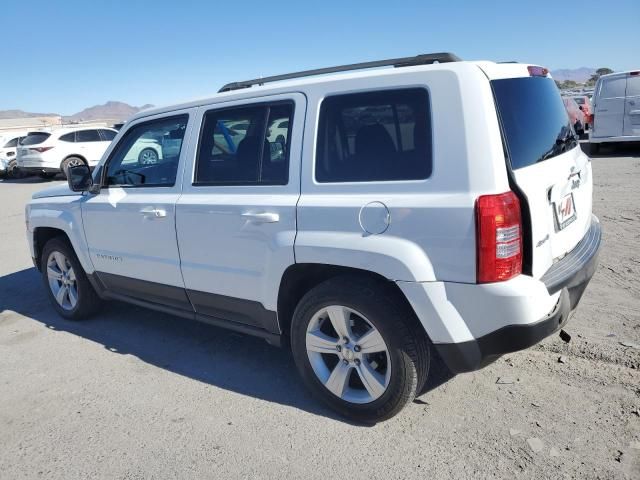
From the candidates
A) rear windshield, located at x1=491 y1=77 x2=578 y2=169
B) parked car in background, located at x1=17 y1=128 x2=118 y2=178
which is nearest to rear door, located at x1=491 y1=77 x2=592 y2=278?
rear windshield, located at x1=491 y1=77 x2=578 y2=169

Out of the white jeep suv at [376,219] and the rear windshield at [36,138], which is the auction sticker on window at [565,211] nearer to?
the white jeep suv at [376,219]

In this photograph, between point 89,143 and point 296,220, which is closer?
point 296,220

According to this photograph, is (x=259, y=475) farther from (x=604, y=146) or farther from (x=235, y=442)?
(x=604, y=146)

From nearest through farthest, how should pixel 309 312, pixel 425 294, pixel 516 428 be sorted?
pixel 425 294 < pixel 516 428 < pixel 309 312

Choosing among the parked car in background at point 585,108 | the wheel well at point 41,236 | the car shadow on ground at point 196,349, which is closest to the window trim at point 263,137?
the car shadow on ground at point 196,349

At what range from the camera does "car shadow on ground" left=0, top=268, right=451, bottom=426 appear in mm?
3451

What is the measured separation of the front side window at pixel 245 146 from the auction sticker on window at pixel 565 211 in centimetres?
154

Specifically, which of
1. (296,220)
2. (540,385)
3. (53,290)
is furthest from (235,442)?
(53,290)

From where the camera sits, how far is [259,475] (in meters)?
2.64

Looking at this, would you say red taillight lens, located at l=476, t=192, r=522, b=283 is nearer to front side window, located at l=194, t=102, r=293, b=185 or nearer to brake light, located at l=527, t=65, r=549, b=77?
brake light, located at l=527, t=65, r=549, b=77

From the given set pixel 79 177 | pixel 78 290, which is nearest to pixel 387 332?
pixel 79 177

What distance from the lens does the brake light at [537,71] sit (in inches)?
120

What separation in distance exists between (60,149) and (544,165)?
1859cm

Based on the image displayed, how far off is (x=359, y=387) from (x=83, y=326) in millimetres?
2961
